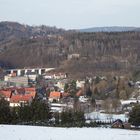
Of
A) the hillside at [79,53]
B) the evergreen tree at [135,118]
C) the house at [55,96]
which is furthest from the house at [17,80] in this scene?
the evergreen tree at [135,118]

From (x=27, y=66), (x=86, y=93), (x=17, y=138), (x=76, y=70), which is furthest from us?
(x=27, y=66)

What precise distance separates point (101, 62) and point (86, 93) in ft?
169

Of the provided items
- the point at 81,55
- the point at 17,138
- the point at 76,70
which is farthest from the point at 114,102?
the point at 81,55

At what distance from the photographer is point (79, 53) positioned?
137 meters

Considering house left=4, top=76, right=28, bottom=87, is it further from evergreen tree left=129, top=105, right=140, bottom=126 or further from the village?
evergreen tree left=129, top=105, right=140, bottom=126

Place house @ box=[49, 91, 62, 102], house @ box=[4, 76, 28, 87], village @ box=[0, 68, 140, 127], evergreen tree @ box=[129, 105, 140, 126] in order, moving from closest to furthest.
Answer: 1. evergreen tree @ box=[129, 105, 140, 126]
2. village @ box=[0, 68, 140, 127]
3. house @ box=[49, 91, 62, 102]
4. house @ box=[4, 76, 28, 87]

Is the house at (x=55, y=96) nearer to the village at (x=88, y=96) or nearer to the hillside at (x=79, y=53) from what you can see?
the village at (x=88, y=96)

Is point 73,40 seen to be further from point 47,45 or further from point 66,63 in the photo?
point 66,63

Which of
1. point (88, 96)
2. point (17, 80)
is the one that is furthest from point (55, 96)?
point (17, 80)

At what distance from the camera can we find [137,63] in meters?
123

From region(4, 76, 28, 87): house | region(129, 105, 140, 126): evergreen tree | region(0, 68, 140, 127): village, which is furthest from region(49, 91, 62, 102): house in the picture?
region(4, 76, 28, 87): house

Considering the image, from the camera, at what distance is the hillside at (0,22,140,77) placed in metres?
121

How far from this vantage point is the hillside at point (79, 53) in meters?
121

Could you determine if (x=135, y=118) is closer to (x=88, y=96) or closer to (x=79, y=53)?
(x=88, y=96)
